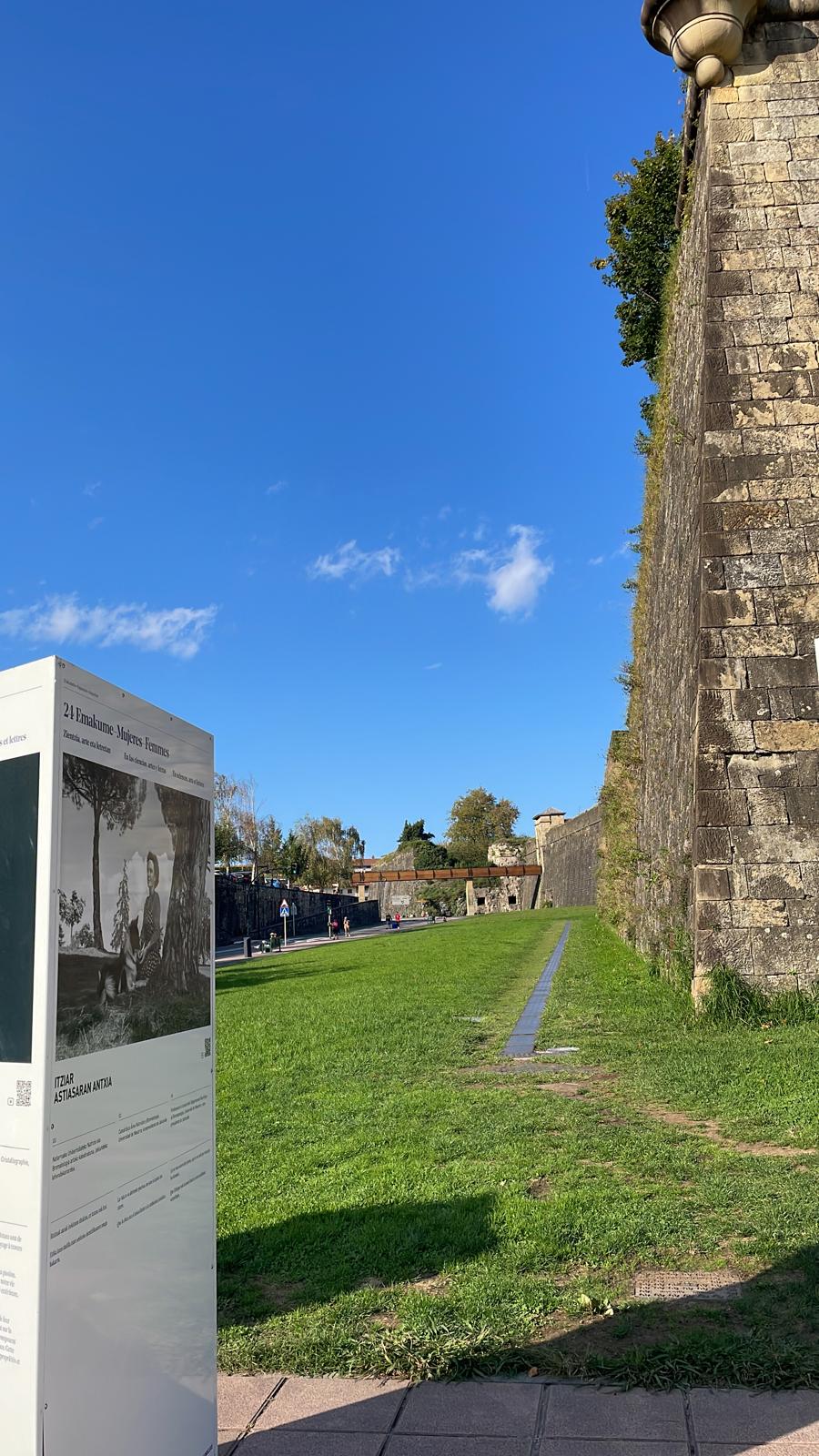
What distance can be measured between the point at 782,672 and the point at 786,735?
1.82 feet

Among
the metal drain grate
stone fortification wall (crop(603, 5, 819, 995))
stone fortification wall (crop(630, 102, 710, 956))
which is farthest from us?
stone fortification wall (crop(630, 102, 710, 956))

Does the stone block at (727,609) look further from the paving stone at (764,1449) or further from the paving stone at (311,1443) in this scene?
the paving stone at (311,1443)

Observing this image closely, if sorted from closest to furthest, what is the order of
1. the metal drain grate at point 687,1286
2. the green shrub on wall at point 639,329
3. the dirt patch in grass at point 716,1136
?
the metal drain grate at point 687,1286
the dirt patch in grass at point 716,1136
the green shrub on wall at point 639,329

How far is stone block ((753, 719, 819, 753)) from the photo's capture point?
827 cm

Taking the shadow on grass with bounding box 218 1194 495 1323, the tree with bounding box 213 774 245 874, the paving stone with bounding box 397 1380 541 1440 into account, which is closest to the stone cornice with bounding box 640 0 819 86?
the shadow on grass with bounding box 218 1194 495 1323

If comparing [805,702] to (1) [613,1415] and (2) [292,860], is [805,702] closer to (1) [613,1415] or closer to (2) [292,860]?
(1) [613,1415]

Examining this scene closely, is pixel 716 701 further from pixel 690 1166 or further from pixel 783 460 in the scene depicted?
pixel 690 1166

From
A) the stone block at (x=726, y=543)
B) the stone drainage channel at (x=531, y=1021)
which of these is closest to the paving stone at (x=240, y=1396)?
the stone drainage channel at (x=531, y=1021)

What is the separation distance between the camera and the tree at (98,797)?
1971 mm

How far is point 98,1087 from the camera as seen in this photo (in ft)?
6.52

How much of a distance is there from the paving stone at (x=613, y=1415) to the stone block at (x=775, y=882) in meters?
6.04

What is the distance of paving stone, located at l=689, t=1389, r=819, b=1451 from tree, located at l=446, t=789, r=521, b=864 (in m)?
77.6

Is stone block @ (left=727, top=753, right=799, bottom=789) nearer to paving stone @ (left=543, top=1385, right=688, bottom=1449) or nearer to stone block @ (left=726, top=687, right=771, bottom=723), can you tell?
stone block @ (left=726, top=687, right=771, bottom=723)

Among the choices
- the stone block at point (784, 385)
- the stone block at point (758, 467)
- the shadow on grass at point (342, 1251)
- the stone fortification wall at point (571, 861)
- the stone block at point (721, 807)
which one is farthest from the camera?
the stone fortification wall at point (571, 861)
